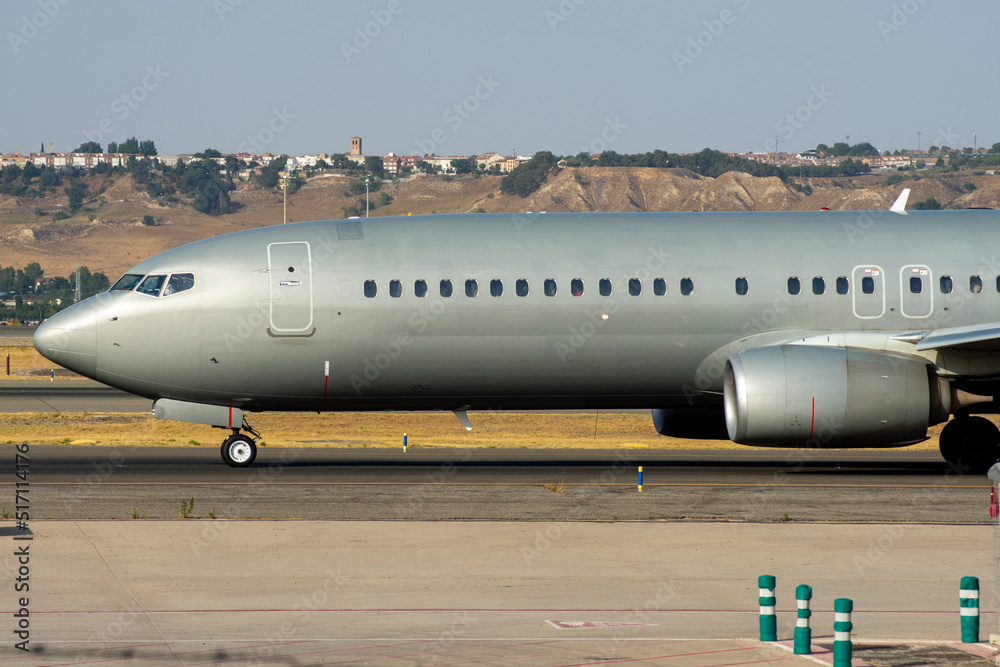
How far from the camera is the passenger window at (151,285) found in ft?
79.4

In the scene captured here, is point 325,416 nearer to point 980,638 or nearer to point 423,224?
point 423,224

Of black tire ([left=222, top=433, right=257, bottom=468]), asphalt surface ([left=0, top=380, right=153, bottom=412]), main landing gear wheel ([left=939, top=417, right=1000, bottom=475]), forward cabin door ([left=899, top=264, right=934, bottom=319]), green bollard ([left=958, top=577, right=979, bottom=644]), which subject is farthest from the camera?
asphalt surface ([left=0, top=380, right=153, bottom=412])

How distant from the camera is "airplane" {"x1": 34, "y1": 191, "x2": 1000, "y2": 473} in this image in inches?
945

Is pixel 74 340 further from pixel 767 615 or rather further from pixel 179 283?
pixel 767 615

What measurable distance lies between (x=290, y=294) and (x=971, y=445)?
48.5 feet

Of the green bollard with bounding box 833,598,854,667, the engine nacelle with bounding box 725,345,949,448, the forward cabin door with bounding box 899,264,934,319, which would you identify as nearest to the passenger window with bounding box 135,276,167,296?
the engine nacelle with bounding box 725,345,949,448

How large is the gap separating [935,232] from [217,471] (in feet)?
52.3

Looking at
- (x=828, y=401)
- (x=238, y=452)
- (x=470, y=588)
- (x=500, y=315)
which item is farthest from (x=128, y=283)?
(x=828, y=401)

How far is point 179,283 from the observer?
24.2 m

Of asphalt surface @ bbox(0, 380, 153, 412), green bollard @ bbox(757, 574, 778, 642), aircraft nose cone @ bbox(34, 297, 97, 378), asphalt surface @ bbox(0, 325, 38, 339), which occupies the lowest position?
asphalt surface @ bbox(0, 325, 38, 339)

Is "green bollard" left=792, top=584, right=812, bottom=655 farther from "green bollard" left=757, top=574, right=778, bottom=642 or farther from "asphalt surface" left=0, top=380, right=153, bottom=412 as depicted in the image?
"asphalt surface" left=0, top=380, right=153, bottom=412

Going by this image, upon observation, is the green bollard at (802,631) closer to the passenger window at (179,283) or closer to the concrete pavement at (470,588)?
the concrete pavement at (470,588)

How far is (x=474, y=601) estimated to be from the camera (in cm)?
1375

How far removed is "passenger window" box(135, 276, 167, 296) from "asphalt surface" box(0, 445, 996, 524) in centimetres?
376
